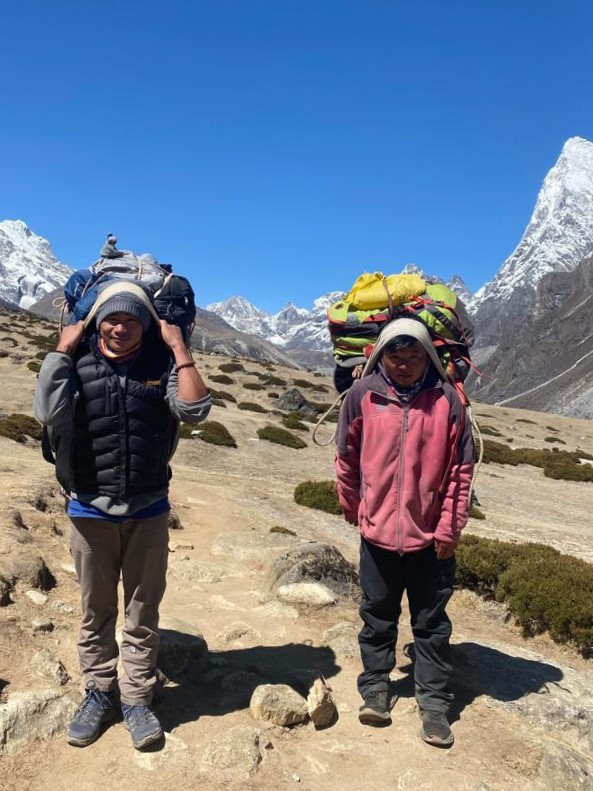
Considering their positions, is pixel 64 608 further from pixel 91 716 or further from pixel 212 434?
pixel 212 434

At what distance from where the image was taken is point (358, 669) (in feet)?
18.6

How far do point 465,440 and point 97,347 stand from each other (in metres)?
2.84

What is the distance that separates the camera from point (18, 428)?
1806 cm

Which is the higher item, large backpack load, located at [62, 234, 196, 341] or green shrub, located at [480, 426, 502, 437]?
green shrub, located at [480, 426, 502, 437]

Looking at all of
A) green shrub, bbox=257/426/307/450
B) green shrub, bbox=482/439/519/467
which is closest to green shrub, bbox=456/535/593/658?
green shrub, bbox=257/426/307/450

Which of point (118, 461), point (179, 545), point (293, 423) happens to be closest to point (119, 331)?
point (118, 461)

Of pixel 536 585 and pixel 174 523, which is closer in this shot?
pixel 536 585

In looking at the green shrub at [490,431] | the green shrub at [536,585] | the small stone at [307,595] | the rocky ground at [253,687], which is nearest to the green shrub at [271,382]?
the green shrub at [490,431]

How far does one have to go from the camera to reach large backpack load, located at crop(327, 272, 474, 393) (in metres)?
4.71

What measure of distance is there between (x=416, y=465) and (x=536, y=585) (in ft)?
16.0

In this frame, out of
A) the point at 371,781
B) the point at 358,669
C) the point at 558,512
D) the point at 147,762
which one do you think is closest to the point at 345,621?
the point at 358,669

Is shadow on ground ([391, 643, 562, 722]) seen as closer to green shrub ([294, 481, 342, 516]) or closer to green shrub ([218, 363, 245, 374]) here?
green shrub ([294, 481, 342, 516])

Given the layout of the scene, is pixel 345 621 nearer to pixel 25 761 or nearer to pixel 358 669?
pixel 358 669

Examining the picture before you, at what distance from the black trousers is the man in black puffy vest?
5.60 feet
